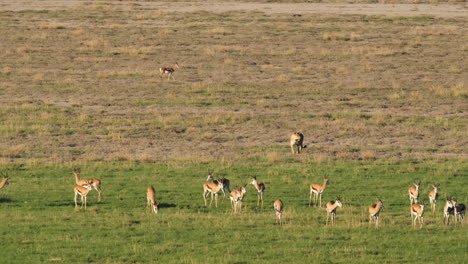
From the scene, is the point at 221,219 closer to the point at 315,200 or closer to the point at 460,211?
the point at 315,200

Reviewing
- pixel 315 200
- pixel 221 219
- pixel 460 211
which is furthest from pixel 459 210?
pixel 221 219

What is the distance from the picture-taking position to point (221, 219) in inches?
738

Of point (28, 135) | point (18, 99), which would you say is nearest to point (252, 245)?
point (28, 135)

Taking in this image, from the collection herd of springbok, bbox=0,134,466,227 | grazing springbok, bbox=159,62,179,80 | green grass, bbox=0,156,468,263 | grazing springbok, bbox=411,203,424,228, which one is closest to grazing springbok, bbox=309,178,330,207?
herd of springbok, bbox=0,134,466,227

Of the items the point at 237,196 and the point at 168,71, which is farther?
the point at 168,71

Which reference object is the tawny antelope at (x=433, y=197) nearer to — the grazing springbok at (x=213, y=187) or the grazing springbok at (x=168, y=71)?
the grazing springbok at (x=213, y=187)

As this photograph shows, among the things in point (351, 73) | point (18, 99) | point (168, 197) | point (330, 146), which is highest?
point (351, 73)

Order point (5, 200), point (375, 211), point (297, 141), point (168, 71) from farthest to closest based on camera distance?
1. point (168, 71)
2. point (297, 141)
3. point (5, 200)
4. point (375, 211)

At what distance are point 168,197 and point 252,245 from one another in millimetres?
4965

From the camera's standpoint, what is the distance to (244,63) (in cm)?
4456

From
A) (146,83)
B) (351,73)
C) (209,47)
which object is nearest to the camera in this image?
(146,83)

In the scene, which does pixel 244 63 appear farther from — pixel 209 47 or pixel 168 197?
pixel 168 197

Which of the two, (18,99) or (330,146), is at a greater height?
(18,99)

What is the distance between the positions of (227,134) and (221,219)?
11.4 meters
